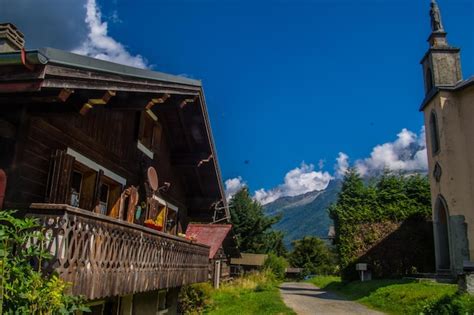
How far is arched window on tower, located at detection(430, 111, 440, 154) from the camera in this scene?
22078 millimetres

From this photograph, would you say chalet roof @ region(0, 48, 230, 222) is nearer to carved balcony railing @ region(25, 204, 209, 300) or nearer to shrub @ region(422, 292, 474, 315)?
carved balcony railing @ region(25, 204, 209, 300)

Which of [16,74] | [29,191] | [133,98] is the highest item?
[133,98]

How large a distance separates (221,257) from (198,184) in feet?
66.2

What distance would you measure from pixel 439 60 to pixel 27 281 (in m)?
22.9

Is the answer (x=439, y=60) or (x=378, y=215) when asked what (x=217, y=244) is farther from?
(x=439, y=60)

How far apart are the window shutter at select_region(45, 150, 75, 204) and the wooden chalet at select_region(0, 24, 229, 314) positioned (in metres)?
0.02

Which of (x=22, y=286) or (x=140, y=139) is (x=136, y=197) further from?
(x=22, y=286)

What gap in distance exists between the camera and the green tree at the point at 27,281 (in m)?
4.62

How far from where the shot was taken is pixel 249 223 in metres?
54.8

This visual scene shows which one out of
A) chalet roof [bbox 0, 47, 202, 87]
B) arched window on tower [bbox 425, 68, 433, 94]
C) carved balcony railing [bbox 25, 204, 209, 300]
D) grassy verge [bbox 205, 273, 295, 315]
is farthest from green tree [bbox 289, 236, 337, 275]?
chalet roof [bbox 0, 47, 202, 87]

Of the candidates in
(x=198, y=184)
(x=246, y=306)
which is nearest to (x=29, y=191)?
(x=198, y=184)

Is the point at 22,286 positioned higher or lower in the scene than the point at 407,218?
lower

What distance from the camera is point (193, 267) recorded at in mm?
12125

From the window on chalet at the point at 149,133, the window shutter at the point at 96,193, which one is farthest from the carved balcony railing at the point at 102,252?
the window on chalet at the point at 149,133
